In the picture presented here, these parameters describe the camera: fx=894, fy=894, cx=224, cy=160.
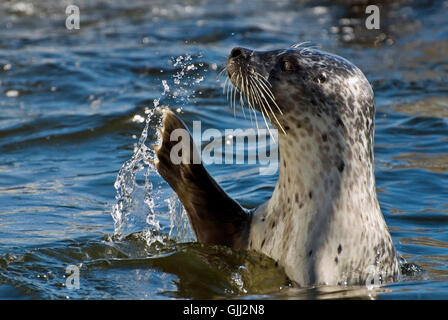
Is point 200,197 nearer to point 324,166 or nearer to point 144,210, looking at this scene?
point 324,166

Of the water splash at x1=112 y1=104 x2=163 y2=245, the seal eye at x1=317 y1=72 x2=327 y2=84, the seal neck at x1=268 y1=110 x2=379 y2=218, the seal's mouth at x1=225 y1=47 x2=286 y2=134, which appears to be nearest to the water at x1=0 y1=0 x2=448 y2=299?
the water splash at x1=112 y1=104 x2=163 y2=245

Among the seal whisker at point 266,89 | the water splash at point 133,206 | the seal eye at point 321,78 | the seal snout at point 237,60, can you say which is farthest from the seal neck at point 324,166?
the water splash at point 133,206

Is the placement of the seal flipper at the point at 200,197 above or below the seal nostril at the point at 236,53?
below

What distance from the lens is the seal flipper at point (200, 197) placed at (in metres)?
5.83

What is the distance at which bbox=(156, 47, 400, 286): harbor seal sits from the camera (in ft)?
18.0

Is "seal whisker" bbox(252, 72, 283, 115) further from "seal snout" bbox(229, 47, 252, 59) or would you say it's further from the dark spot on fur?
the dark spot on fur

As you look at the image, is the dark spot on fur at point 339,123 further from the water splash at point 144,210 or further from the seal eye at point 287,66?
the water splash at point 144,210

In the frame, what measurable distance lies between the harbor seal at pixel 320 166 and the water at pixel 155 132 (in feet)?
0.67

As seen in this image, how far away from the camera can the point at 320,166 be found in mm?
5527

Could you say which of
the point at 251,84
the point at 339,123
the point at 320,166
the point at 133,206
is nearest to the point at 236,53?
the point at 251,84

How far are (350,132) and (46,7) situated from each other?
13020 millimetres

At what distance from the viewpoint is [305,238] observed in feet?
18.0
